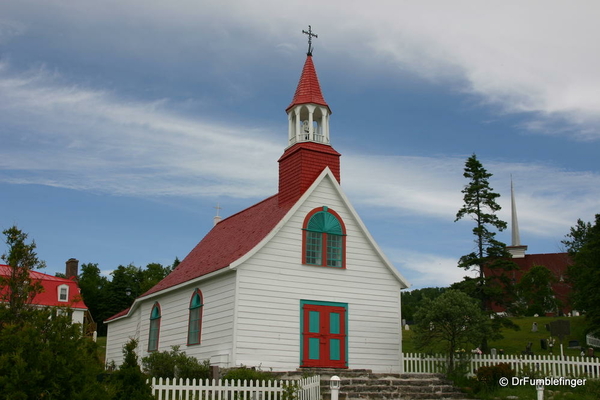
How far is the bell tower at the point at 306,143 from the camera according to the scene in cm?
2589

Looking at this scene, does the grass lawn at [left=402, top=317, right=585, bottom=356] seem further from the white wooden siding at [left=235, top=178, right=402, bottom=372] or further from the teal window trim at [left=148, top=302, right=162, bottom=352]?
the teal window trim at [left=148, top=302, right=162, bottom=352]

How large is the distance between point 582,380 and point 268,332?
10595 millimetres

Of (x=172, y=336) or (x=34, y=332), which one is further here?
(x=172, y=336)

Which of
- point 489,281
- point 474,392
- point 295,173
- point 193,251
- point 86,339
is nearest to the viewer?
point 86,339

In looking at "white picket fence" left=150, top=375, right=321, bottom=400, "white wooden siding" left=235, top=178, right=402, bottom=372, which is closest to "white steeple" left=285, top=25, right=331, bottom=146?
"white wooden siding" left=235, top=178, right=402, bottom=372

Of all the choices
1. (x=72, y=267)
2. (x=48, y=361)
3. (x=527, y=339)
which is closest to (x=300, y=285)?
(x=48, y=361)

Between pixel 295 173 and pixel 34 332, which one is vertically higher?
pixel 295 173

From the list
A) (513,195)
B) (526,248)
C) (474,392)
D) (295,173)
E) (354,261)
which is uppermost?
(513,195)

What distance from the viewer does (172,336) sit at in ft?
89.2

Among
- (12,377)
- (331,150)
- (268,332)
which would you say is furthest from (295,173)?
A: (12,377)

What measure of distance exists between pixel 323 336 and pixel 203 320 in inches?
175

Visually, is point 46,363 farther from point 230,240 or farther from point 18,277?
point 230,240

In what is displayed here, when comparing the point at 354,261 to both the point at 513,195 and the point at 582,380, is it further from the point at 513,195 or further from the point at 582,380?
the point at 513,195

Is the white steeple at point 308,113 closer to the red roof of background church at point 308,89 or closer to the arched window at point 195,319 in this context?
the red roof of background church at point 308,89
